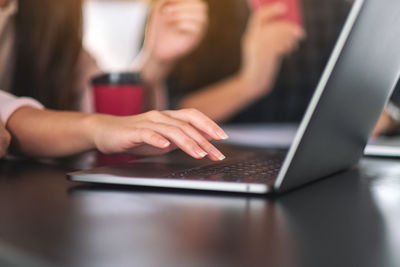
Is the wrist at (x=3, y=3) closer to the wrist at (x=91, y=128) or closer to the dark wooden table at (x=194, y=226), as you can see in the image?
the wrist at (x=91, y=128)

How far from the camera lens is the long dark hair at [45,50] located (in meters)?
1.40

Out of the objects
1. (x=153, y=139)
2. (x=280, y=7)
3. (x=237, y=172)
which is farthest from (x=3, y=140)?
(x=280, y=7)

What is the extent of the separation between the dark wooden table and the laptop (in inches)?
0.7

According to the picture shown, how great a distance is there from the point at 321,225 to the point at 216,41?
2.10 m

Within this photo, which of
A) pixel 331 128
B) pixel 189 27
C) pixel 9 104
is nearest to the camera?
pixel 331 128

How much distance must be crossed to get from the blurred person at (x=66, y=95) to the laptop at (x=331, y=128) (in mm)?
46

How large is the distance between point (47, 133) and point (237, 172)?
36 cm

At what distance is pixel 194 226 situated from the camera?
464 millimetres

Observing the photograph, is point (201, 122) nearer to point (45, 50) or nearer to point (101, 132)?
point (101, 132)

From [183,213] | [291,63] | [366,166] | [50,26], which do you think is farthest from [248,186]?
[291,63]

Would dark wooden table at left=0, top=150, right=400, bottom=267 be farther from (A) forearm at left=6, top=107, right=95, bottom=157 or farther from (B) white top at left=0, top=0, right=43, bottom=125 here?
(B) white top at left=0, top=0, right=43, bottom=125

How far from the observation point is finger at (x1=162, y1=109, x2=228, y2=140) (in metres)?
0.69

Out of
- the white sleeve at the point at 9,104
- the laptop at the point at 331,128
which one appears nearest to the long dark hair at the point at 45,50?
the white sleeve at the point at 9,104

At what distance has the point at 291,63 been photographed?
8.82 ft
